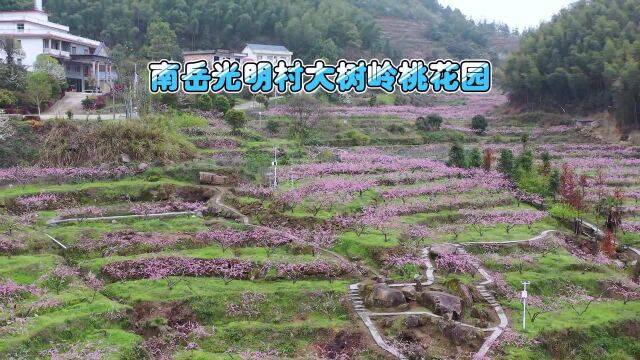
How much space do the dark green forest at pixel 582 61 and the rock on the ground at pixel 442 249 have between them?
120 ft

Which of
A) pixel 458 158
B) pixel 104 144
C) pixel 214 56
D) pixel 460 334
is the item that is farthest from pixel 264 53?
pixel 460 334

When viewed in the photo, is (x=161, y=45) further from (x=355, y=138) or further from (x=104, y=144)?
(x=104, y=144)

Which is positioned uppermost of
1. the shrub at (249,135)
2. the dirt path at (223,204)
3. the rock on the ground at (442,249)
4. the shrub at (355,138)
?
the shrub at (249,135)

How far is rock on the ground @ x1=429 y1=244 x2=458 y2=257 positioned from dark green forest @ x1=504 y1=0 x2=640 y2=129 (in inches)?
1438

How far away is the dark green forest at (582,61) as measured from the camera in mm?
60438

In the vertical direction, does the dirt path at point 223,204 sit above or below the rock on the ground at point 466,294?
above

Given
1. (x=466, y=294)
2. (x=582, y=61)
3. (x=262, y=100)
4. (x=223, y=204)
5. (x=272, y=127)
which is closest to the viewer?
(x=466, y=294)

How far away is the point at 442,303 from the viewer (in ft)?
71.3

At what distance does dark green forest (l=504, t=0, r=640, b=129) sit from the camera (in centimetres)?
6044

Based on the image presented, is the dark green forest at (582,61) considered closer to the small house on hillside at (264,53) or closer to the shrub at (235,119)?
the small house on hillside at (264,53)

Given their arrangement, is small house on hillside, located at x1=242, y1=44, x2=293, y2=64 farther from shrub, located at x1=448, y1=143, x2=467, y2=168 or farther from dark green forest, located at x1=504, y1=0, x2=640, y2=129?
shrub, located at x1=448, y1=143, x2=467, y2=168

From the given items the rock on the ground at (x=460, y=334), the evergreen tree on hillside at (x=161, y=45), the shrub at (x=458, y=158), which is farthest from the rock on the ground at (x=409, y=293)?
the evergreen tree on hillside at (x=161, y=45)

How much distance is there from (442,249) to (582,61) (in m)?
47.7

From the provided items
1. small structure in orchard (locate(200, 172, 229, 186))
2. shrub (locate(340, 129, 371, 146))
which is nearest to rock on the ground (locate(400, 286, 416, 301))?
small structure in orchard (locate(200, 172, 229, 186))
